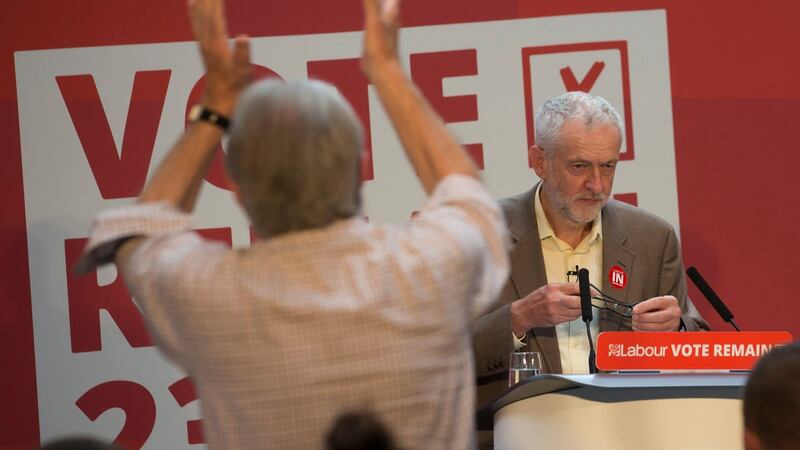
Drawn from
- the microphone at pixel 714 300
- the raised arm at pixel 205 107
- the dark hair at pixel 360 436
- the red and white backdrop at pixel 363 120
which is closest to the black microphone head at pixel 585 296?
the microphone at pixel 714 300

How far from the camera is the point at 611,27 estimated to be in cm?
428

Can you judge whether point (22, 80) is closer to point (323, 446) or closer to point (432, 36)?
point (432, 36)

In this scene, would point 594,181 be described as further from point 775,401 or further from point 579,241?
point 775,401

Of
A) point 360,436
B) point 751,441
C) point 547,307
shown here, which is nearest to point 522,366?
point 547,307

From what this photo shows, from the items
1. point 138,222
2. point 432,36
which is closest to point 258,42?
point 432,36

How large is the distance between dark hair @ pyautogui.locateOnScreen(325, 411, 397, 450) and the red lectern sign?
139 centimetres

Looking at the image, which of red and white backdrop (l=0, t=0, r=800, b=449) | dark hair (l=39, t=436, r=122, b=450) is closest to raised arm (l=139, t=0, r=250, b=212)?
dark hair (l=39, t=436, r=122, b=450)

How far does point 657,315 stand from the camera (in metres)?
3.08

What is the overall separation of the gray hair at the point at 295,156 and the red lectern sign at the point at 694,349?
3.87 ft

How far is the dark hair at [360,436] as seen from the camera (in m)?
1.24

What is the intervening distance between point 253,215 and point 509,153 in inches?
107

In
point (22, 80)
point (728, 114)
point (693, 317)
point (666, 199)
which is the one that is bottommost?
point (693, 317)

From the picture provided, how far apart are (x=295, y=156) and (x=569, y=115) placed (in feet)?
6.86

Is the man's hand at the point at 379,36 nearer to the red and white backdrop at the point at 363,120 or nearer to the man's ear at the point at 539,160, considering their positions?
the man's ear at the point at 539,160
